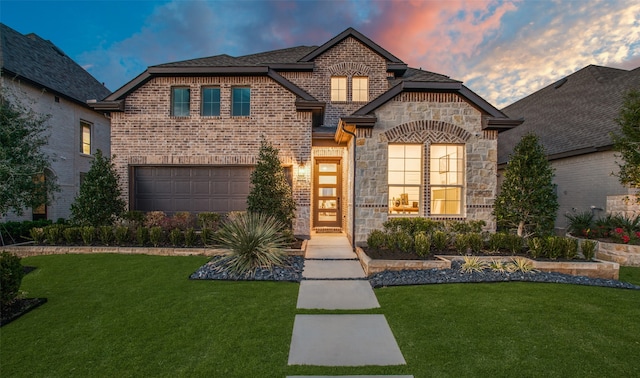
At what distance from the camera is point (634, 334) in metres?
3.84

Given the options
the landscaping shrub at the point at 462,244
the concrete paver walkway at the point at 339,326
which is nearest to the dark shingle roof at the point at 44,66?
the concrete paver walkway at the point at 339,326

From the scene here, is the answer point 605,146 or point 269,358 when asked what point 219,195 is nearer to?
point 269,358

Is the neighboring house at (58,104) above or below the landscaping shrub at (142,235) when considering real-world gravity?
above

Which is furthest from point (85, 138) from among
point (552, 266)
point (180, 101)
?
point (552, 266)

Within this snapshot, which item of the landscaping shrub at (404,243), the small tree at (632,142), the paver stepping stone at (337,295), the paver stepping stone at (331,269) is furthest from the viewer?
the small tree at (632,142)

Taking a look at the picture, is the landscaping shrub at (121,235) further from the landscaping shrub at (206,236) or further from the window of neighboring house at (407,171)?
the window of neighboring house at (407,171)

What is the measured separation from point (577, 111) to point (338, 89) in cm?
1143

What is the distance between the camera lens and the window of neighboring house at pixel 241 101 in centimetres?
1021

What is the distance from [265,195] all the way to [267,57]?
7878 mm

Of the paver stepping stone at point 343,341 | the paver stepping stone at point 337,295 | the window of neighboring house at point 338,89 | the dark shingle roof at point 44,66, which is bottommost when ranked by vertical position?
the paver stepping stone at point 343,341

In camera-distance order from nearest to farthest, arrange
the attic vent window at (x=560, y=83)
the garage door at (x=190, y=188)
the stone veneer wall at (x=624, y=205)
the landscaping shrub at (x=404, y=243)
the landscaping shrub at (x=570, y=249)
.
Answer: the landscaping shrub at (x=570, y=249)
the landscaping shrub at (x=404, y=243)
the stone veneer wall at (x=624, y=205)
the garage door at (x=190, y=188)
the attic vent window at (x=560, y=83)

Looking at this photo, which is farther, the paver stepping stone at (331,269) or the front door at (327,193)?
the front door at (327,193)

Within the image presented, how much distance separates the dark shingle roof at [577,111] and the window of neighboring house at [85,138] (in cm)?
2081

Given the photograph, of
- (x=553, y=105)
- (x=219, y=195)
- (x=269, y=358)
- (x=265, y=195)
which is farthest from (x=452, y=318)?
(x=553, y=105)
